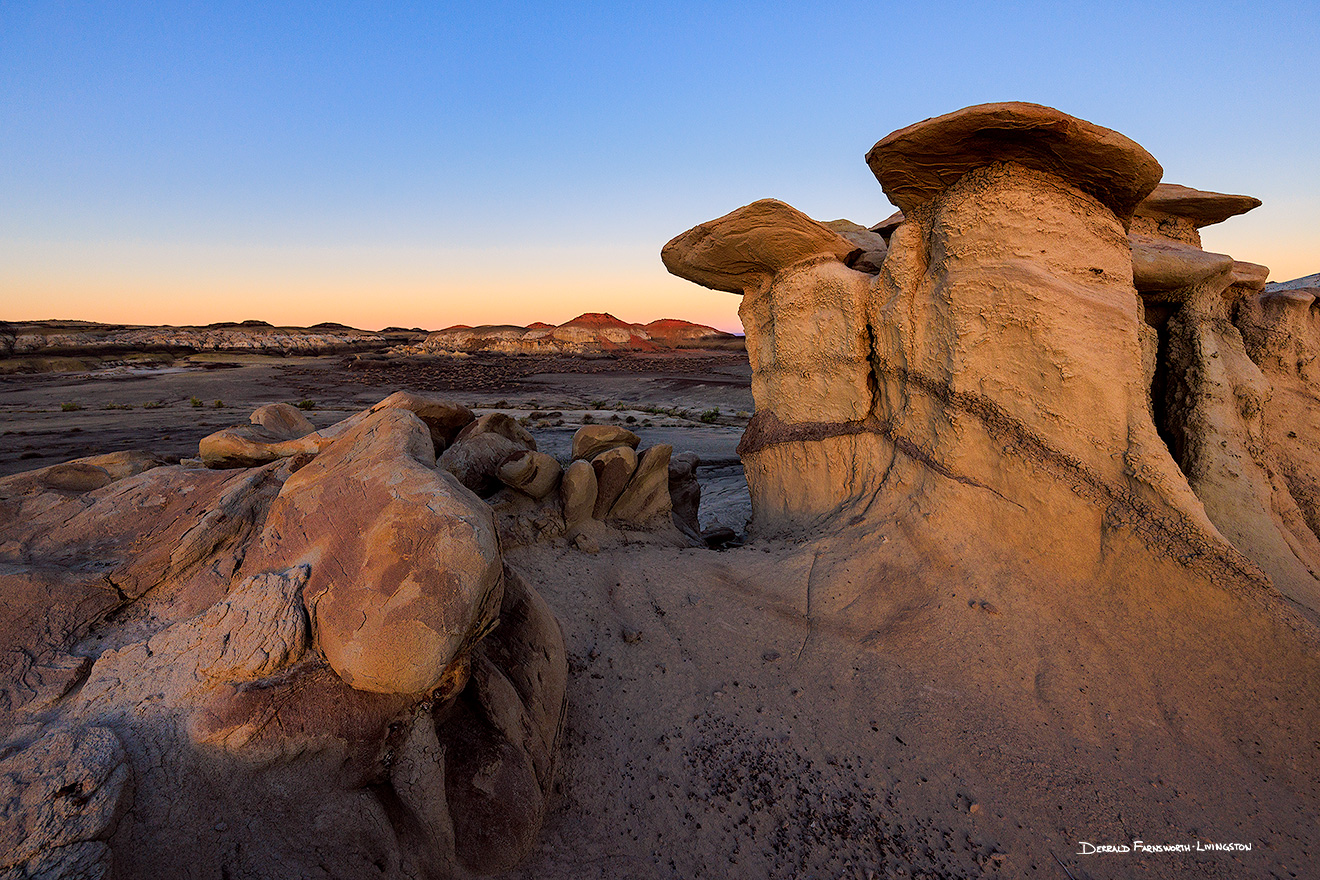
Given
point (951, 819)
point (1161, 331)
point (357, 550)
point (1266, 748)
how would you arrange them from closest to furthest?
1. point (357, 550)
2. point (951, 819)
3. point (1266, 748)
4. point (1161, 331)

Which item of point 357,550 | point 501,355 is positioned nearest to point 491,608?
point 357,550

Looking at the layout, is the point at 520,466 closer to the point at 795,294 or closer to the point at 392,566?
the point at 392,566

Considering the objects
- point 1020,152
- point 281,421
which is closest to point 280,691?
point 281,421

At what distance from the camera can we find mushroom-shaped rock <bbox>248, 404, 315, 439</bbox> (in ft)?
15.3

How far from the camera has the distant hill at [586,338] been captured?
201 ft

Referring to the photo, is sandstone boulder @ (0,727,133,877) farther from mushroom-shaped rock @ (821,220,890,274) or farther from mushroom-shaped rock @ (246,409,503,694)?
mushroom-shaped rock @ (821,220,890,274)

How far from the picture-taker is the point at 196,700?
5.93 ft

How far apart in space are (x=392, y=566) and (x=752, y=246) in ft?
12.7

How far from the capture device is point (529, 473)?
417cm

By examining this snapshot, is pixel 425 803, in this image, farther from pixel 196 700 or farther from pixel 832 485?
pixel 832 485

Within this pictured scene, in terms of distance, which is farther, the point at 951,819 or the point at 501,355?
the point at 501,355

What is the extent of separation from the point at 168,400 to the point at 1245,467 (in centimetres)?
2941

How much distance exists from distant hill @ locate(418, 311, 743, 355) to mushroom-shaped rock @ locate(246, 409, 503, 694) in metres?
57.6

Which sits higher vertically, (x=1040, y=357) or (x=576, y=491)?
(x=1040, y=357)
